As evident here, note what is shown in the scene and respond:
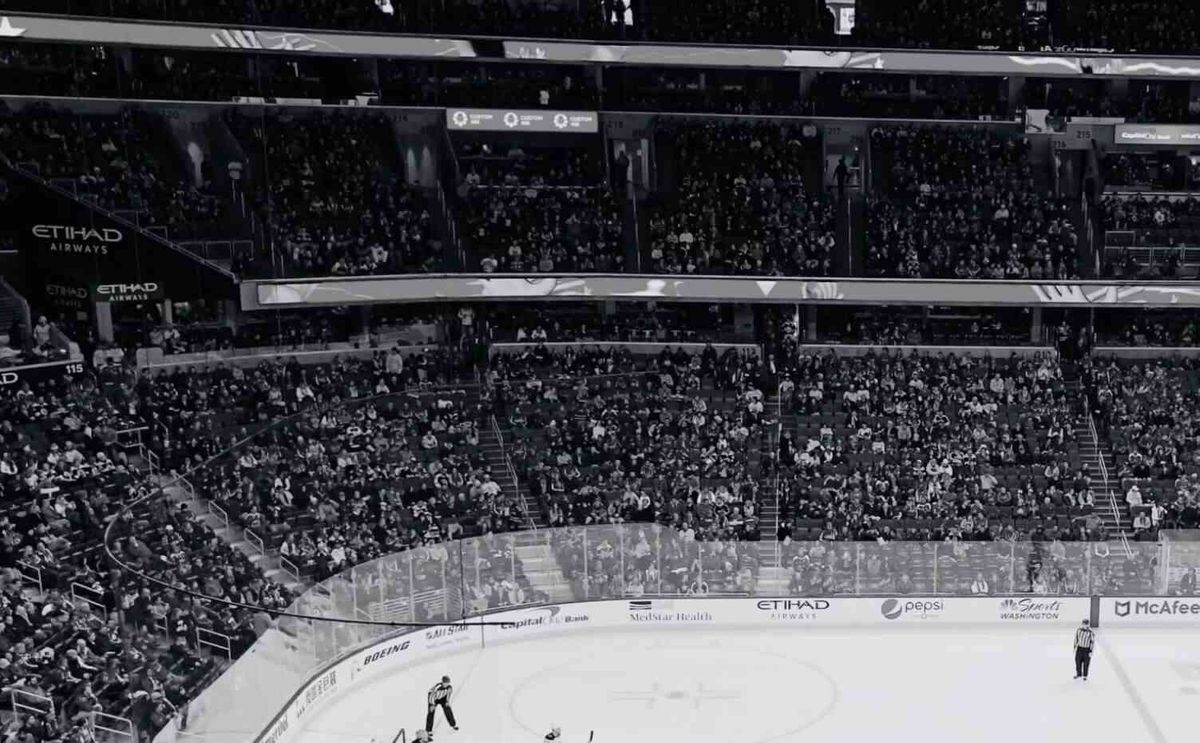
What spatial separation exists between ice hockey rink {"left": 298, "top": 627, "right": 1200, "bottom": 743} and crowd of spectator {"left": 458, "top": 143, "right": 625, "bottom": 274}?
382 inches

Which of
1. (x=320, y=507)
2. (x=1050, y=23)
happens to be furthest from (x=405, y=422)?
(x=1050, y=23)

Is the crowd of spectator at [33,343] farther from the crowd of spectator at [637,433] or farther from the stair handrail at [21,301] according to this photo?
the crowd of spectator at [637,433]

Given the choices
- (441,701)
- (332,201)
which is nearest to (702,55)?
(332,201)

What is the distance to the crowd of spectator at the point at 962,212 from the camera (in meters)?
30.2

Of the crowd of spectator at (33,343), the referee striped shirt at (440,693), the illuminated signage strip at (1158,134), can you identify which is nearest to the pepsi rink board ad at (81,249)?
the crowd of spectator at (33,343)

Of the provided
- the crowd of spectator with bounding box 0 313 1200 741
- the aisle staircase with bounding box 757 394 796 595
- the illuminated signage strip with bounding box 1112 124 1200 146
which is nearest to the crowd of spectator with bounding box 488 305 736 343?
the crowd of spectator with bounding box 0 313 1200 741

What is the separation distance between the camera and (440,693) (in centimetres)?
1908

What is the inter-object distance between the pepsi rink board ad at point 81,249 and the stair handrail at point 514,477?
6.84 m

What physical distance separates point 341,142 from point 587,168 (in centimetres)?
610

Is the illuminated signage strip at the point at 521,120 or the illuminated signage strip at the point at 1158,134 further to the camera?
the illuminated signage strip at the point at 1158,134

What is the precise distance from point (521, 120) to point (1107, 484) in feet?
48.9

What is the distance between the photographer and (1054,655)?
2264cm

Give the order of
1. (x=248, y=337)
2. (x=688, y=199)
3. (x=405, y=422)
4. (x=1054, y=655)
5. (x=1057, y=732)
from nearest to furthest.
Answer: (x=1057, y=732)
(x=1054, y=655)
(x=405, y=422)
(x=248, y=337)
(x=688, y=199)

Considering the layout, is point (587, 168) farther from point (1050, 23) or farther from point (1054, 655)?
point (1054, 655)
